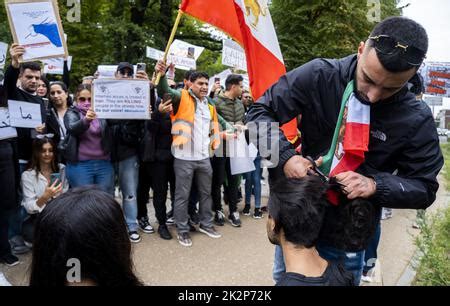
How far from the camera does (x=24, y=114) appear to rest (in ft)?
12.5

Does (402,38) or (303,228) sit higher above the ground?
(402,38)

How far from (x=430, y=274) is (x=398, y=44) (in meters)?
2.78

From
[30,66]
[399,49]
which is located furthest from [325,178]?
[30,66]

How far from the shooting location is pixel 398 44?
1581mm

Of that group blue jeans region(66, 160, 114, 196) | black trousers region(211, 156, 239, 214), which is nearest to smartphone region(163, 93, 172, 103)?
blue jeans region(66, 160, 114, 196)

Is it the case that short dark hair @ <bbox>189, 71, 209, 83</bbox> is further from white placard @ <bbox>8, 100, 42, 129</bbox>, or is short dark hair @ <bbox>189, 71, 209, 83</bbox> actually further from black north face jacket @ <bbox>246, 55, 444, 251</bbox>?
black north face jacket @ <bbox>246, 55, 444, 251</bbox>

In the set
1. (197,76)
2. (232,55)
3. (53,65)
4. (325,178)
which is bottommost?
(325,178)

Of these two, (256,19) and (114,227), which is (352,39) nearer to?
(256,19)

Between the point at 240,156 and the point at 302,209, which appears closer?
the point at 302,209

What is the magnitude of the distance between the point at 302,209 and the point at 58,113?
3751 mm

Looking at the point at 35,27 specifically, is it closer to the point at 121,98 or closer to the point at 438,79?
the point at 121,98

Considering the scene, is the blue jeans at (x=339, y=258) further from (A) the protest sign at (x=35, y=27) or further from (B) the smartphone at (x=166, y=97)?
(A) the protest sign at (x=35, y=27)

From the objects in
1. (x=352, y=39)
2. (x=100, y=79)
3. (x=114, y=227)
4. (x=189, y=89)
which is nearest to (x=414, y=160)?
(x=114, y=227)

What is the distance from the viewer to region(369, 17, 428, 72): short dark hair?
157 cm
